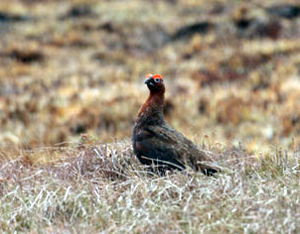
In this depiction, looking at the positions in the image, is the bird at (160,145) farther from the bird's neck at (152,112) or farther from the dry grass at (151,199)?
the dry grass at (151,199)

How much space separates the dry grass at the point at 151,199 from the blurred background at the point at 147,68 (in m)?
1.16

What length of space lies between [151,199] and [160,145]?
2.85 feet

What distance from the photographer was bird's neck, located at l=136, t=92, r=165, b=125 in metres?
5.33

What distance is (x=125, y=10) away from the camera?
30625mm

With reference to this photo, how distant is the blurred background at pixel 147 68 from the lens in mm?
12727

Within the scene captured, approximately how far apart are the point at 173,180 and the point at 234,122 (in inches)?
330

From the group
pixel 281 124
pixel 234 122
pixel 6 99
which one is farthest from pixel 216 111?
pixel 6 99

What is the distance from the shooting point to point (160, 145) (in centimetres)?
510

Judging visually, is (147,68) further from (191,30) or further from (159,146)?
(159,146)

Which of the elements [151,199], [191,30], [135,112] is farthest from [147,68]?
[151,199]

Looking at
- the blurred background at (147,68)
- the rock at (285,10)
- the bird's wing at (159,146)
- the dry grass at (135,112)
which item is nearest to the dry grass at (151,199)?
the dry grass at (135,112)

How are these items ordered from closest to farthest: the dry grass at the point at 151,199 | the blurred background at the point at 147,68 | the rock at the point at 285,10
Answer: the dry grass at the point at 151,199 → the blurred background at the point at 147,68 → the rock at the point at 285,10

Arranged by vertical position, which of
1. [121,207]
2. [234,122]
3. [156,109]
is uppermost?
[156,109]

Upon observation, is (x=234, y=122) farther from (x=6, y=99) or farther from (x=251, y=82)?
(x=6, y=99)
